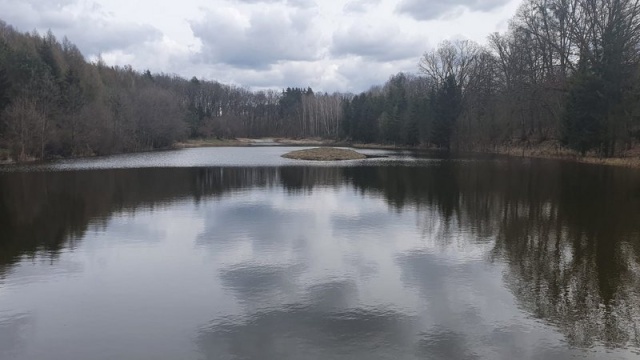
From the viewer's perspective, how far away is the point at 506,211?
1897 centimetres

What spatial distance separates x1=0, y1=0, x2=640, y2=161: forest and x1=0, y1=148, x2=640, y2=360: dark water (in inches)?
881


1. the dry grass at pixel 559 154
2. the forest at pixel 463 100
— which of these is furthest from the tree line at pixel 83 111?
the dry grass at pixel 559 154

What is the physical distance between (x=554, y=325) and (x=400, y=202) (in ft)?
45.1

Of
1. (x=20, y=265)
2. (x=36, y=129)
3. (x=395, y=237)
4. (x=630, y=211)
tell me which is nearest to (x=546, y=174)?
(x=630, y=211)

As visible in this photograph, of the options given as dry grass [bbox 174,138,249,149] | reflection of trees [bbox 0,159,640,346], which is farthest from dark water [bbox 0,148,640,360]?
dry grass [bbox 174,138,249,149]

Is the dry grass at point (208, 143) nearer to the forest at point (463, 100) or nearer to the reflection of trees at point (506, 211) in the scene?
the forest at point (463, 100)

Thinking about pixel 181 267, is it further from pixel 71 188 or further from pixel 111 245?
pixel 71 188

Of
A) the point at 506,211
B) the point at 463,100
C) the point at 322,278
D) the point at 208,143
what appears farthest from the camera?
the point at 208,143

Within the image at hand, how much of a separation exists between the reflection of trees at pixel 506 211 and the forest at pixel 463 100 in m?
8.48

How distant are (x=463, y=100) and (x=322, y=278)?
234ft

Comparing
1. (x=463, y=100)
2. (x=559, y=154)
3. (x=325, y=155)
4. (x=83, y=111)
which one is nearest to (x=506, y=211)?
(x=559, y=154)

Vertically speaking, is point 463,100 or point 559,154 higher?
point 463,100

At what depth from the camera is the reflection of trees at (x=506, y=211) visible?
929 cm

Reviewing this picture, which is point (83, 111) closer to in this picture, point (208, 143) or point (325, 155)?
point (325, 155)
